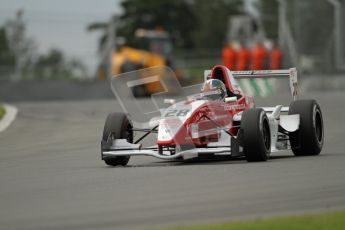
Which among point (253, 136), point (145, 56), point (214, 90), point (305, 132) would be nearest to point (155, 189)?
point (253, 136)

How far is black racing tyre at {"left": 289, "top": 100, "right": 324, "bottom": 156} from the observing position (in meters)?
14.7

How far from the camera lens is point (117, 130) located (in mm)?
14000

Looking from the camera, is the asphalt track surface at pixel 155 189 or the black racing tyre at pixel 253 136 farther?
the black racing tyre at pixel 253 136

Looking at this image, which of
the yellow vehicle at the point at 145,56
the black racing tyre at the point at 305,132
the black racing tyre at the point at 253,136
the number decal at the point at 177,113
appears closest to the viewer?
the black racing tyre at the point at 253,136

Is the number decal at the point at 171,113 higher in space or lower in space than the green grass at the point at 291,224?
lower

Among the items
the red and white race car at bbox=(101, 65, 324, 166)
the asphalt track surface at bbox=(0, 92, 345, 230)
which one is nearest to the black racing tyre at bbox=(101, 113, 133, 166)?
the red and white race car at bbox=(101, 65, 324, 166)

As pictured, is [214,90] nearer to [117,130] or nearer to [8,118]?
[117,130]

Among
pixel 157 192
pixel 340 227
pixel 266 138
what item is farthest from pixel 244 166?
pixel 340 227

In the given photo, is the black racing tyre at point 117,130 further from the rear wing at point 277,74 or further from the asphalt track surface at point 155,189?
the rear wing at point 277,74

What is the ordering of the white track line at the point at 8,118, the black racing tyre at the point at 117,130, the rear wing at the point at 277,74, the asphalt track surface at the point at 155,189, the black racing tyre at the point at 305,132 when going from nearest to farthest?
the asphalt track surface at the point at 155,189 → the black racing tyre at the point at 117,130 → the black racing tyre at the point at 305,132 → the rear wing at the point at 277,74 → the white track line at the point at 8,118

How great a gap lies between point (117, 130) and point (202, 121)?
3.57 ft

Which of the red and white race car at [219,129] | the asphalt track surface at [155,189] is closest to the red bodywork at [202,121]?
the red and white race car at [219,129]

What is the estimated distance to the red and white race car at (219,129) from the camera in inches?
524

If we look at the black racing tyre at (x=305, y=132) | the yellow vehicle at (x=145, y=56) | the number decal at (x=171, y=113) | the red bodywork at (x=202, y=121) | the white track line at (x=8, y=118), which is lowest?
the yellow vehicle at (x=145, y=56)
